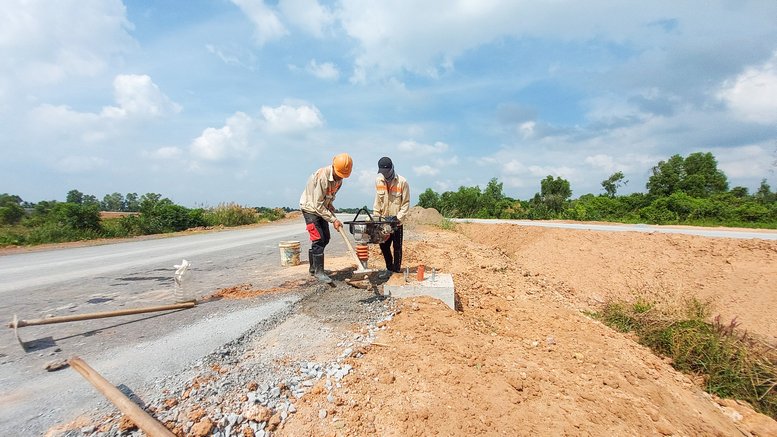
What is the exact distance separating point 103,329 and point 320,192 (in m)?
2.94

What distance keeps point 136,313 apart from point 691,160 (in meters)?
41.3

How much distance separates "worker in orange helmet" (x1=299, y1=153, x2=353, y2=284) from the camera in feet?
17.1

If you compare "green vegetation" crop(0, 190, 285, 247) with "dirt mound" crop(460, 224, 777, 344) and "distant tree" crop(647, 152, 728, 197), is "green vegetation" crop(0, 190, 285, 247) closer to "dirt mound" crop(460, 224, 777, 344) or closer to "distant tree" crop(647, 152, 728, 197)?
"dirt mound" crop(460, 224, 777, 344)

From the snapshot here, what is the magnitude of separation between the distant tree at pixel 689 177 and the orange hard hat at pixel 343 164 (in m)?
32.6

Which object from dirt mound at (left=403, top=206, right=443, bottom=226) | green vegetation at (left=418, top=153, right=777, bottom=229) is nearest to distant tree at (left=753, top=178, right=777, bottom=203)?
green vegetation at (left=418, top=153, right=777, bottom=229)

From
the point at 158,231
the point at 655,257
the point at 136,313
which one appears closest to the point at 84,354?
the point at 136,313

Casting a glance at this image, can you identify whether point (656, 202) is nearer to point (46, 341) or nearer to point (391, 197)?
point (391, 197)

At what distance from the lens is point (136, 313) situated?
4055mm

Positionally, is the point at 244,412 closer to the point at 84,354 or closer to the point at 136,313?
the point at 84,354

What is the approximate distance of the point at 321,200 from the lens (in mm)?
5293

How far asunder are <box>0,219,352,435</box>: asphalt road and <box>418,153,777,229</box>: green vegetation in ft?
77.5

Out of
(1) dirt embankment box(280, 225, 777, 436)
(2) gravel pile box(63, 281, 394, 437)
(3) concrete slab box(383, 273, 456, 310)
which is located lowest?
(1) dirt embankment box(280, 225, 777, 436)

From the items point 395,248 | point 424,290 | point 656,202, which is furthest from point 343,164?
point 656,202

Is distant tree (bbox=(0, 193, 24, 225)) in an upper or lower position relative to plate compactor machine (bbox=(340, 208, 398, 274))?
upper
